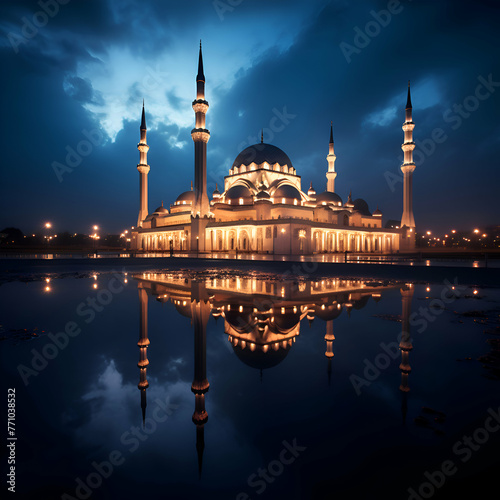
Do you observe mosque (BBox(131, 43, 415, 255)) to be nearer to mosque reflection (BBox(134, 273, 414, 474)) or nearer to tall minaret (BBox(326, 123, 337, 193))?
tall minaret (BBox(326, 123, 337, 193))

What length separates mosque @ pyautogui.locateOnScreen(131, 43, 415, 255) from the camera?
37.4 meters

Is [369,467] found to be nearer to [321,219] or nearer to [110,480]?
[110,480]

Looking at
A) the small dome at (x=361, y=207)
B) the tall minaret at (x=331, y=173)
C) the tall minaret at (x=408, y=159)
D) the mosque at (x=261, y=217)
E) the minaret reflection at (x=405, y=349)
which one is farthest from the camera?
the tall minaret at (x=331, y=173)

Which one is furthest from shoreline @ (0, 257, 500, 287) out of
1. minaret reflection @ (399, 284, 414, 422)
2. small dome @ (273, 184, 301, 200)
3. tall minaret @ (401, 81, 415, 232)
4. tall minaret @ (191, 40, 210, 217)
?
tall minaret @ (401, 81, 415, 232)

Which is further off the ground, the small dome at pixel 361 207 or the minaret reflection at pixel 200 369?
the small dome at pixel 361 207

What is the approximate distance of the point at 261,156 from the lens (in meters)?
49.8

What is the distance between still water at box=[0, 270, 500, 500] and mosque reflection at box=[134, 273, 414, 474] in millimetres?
43

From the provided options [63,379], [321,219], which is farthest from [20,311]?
[321,219]

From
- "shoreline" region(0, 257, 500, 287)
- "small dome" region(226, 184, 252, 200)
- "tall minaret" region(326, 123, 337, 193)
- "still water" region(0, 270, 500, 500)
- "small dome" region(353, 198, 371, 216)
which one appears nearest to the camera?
"still water" region(0, 270, 500, 500)

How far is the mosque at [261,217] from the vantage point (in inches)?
1471

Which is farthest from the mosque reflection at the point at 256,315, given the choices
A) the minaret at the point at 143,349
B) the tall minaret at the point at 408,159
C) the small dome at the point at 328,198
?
the tall minaret at the point at 408,159

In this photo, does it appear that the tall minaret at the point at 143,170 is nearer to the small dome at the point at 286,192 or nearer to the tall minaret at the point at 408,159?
the small dome at the point at 286,192

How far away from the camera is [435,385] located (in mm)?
3379

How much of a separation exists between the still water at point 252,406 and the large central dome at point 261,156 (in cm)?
4656
